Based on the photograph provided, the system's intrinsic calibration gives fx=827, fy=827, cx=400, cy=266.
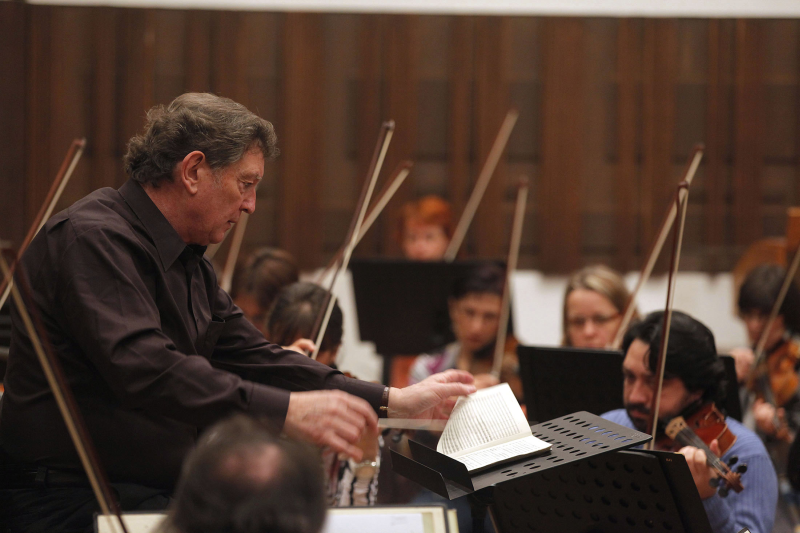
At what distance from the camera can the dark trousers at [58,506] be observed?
53.2 inches

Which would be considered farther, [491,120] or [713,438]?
[491,120]

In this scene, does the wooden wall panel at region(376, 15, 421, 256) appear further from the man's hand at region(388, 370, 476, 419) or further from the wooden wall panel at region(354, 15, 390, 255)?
the man's hand at region(388, 370, 476, 419)

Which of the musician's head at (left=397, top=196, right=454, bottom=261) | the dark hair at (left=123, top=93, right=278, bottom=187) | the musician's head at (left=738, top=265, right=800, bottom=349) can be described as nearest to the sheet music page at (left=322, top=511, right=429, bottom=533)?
the dark hair at (left=123, top=93, right=278, bottom=187)

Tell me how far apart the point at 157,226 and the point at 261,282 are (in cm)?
157

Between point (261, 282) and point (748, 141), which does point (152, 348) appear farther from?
point (748, 141)

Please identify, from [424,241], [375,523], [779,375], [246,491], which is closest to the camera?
[246,491]

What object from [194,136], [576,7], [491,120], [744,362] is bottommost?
[744,362]

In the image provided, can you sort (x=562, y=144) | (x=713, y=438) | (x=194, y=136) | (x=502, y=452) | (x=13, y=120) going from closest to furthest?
(x=502, y=452), (x=194, y=136), (x=713, y=438), (x=13, y=120), (x=562, y=144)

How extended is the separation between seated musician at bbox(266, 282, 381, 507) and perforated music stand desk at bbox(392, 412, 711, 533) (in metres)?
0.50

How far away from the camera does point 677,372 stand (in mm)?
1834

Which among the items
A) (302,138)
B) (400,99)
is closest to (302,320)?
(302,138)

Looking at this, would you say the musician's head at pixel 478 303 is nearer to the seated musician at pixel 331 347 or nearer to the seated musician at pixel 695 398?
the seated musician at pixel 331 347

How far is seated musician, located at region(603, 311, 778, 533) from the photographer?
5.52ft

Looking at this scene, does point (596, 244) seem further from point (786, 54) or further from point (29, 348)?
point (29, 348)
